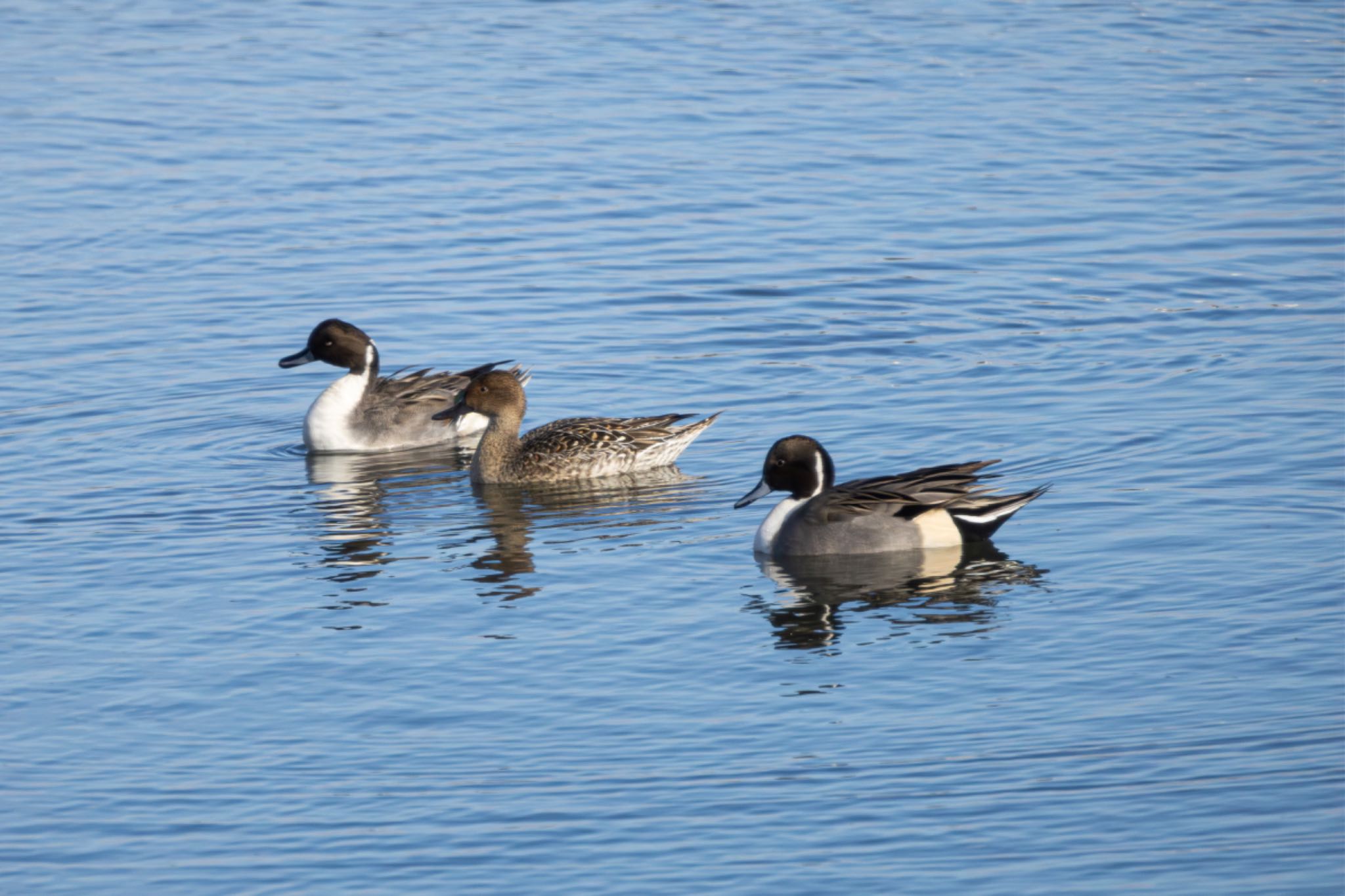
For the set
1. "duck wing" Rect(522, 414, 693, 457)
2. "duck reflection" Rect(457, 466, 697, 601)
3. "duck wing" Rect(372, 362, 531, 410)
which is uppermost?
"duck wing" Rect(372, 362, 531, 410)

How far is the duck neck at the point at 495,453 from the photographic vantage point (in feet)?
51.8

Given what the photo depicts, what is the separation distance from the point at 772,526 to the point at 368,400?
4803 millimetres

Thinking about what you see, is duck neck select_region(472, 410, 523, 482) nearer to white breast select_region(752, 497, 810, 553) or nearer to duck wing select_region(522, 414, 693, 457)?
duck wing select_region(522, 414, 693, 457)

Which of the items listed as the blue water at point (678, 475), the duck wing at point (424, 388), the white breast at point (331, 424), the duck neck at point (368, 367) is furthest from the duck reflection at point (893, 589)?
the duck neck at point (368, 367)

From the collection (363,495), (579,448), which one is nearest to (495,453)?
(579,448)

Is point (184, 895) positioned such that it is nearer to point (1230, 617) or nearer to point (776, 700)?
point (776, 700)

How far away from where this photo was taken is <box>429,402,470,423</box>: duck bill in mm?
16453

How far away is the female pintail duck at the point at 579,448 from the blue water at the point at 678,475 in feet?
1.07

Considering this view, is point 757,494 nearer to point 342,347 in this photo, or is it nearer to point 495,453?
point 495,453

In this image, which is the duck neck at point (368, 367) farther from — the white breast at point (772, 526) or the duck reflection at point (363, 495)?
the white breast at point (772, 526)

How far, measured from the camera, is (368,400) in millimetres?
17000

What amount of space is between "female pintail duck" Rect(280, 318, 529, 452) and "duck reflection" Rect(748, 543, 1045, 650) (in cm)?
421

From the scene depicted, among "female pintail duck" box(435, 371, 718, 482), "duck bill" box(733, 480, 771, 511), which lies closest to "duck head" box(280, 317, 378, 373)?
"female pintail duck" box(435, 371, 718, 482)

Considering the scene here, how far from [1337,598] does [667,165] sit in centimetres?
1501
